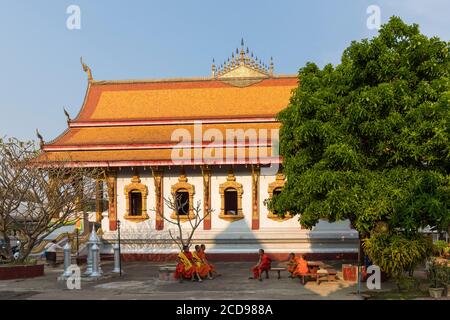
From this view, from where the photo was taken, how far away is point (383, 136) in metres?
15.5

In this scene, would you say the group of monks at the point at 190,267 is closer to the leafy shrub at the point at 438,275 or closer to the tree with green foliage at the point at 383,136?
the tree with green foliage at the point at 383,136

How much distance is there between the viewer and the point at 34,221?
22.6m

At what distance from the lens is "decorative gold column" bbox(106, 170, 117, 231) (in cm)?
2725

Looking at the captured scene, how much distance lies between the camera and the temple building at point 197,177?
26016mm

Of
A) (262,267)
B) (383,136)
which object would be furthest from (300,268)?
(383,136)

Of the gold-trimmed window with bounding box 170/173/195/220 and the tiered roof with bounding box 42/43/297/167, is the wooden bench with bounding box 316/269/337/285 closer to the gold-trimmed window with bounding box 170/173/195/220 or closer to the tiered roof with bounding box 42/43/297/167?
the tiered roof with bounding box 42/43/297/167

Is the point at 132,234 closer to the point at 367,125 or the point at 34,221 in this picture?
the point at 34,221

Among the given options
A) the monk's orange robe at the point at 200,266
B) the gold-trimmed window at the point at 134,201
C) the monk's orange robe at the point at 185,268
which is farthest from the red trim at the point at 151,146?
the monk's orange robe at the point at 185,268

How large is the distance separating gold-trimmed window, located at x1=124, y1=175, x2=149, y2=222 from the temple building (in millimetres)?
52

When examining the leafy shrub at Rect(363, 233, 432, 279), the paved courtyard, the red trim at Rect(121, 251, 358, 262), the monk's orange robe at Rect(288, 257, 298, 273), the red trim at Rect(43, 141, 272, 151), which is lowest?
the red trim at Rect(121, 251, 358, 262)

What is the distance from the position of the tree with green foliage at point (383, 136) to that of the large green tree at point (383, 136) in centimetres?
3

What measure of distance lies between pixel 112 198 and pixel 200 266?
10272 millimetres

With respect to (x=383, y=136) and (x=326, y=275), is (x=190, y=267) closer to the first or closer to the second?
(x=326, y=275)

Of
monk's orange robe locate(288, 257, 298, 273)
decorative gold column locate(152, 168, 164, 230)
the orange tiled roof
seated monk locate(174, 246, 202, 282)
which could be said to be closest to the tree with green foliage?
monk's orange robe locate(288, 257, 298, 273)
